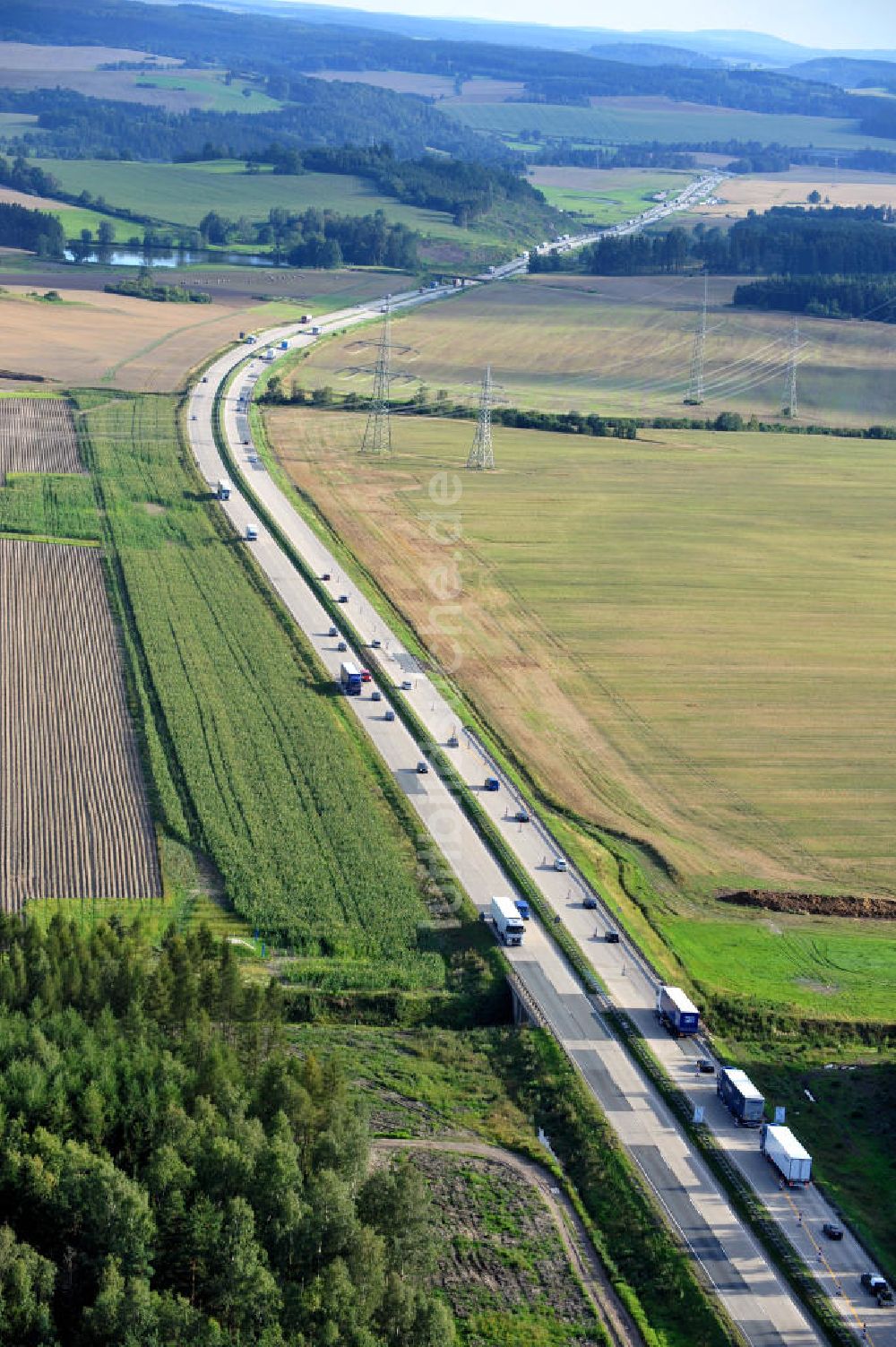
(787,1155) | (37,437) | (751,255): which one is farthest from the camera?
(751,255)

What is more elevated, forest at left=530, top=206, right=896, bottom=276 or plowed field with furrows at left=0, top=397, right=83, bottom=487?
forest at left=530, top=206, right=896, bottom=276

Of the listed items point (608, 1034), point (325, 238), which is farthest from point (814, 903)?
point (325, 238)

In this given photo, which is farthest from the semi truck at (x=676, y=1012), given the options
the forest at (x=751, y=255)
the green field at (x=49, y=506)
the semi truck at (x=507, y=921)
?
the forest at (x=751, y=255)

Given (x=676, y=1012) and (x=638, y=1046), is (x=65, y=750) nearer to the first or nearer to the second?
(x=638, y=1046)

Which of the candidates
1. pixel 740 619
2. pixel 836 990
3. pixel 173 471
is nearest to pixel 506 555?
pixel 740 619

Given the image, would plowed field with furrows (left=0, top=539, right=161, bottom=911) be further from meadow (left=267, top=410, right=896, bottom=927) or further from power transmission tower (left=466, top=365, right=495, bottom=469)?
power transmission tower (left=466, top=365, right=495, bottom=469)

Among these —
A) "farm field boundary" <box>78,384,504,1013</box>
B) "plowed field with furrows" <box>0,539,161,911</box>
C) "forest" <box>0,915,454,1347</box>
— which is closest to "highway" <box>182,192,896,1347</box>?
"farm field boundary" <box>78,384,504,1013</box>
